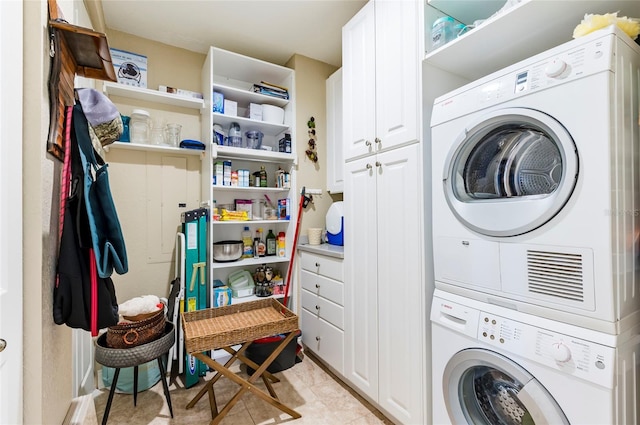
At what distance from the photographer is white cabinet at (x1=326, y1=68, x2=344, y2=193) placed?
2.58 metres

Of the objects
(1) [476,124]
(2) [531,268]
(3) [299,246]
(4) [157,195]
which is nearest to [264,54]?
(4) [157,195]

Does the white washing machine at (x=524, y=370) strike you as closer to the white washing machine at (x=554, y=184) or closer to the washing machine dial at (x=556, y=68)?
the white washing machine at (x=554, y=184)

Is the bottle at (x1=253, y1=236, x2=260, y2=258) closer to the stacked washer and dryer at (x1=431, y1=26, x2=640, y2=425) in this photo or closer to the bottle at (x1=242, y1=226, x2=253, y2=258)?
the bottle at (x1=242, y1=226, x2=253, y2=258)

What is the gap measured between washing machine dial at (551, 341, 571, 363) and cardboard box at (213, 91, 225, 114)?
8.17 feet

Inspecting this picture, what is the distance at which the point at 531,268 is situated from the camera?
1.01 metres

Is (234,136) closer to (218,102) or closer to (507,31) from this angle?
(218,102)

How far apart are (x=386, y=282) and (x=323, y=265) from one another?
68 centimetres

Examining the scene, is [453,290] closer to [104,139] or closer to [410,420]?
[410,420]

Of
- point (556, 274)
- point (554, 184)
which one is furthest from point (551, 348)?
point (554, 184)

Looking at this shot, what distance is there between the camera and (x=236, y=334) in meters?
1.60

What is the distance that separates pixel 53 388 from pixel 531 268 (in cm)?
187

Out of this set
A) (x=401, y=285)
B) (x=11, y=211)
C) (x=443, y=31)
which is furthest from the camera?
(x=401, y=285)

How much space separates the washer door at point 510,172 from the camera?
0.95 m

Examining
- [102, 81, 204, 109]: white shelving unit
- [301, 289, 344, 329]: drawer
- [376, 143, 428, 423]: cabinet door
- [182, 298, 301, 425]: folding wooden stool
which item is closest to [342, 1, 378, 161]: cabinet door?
[376, 143, 428, 423]: cabinet door
